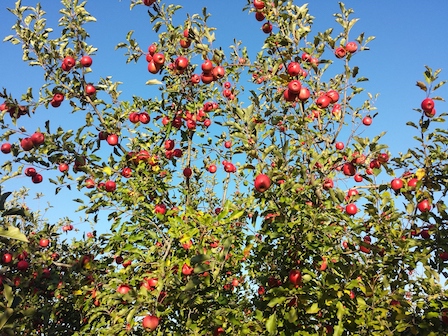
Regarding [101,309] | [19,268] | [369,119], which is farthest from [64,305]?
[369,119]

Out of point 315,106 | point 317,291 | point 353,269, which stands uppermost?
point 315,106

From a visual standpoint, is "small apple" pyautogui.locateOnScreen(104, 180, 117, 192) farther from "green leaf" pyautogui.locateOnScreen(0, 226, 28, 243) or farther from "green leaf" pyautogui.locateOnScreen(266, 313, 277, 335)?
"green leaf" pyautogui.locateOnScreen(0, 226, 28, 243)

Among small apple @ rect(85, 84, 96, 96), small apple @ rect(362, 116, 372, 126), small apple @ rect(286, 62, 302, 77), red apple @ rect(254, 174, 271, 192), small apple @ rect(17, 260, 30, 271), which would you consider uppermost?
small apple @ rect(362, 116, 372, 126)

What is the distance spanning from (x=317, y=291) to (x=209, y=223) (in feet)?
4.50

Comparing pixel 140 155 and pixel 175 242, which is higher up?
pixel 140 155

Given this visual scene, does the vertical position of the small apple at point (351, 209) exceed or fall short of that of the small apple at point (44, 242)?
it exceeds it

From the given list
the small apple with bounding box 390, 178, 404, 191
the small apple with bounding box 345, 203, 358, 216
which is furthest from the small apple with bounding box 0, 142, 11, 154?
the small apple with bounding box 390, 178, 404, 191

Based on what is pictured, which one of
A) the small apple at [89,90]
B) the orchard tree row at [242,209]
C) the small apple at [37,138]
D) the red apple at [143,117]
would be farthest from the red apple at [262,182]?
the small apple at [37,138]

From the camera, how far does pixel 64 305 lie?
648 cm

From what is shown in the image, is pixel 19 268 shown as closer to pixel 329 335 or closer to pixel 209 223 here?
pixel 209 223

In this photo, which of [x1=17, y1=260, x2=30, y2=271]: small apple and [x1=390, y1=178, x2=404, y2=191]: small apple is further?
[x1=17, y1=260, x2=30, y2=271]: small apple

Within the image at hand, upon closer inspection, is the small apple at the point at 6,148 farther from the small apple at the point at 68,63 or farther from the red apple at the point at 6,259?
the red apple at the point at 6,259

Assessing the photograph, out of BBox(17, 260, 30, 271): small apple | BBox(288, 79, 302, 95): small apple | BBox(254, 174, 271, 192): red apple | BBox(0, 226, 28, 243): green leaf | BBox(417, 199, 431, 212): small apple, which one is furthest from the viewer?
BBox(17, 260, 30, 271): small apple

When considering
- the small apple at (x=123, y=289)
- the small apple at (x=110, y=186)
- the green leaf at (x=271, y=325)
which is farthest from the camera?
the small apple at (x=110, y=186)
